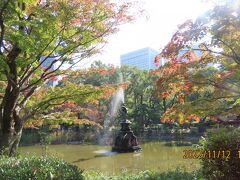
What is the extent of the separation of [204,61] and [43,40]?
11.7 ft

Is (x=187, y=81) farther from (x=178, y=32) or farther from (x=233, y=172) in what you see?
(x=233, y=172)

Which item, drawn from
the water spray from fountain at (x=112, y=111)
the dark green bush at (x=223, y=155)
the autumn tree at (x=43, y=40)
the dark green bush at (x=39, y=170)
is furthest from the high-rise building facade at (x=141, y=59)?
the dark green bush at (x=39, y=170)

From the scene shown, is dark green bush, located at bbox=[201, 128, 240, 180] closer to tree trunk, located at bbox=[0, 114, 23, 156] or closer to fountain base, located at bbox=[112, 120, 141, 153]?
tree trunk, located at bbox=[0, 114, 23, 156]

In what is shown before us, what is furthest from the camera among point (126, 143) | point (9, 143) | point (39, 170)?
point (126, 143)

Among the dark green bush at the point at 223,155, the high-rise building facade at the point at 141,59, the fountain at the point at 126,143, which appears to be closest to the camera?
the dark green bush at the point at 223,155

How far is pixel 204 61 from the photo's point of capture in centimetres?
708

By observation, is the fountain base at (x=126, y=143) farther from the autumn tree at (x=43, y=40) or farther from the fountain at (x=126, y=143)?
the autumn tree at (x=43, y=40)

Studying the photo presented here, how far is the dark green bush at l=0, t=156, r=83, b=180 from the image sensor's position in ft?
14.4

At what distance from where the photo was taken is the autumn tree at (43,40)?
636cm

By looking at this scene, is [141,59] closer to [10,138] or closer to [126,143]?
[126,143]

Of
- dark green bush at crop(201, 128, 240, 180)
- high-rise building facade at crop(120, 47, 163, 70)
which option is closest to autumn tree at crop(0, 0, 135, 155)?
dark green bush at crop(201, 128, 240, 180)

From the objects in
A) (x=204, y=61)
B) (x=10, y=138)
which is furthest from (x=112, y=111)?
(x=204, y=61)

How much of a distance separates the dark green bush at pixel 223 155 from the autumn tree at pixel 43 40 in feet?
11.9

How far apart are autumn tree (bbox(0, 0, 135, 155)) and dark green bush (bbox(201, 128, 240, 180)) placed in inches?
143
